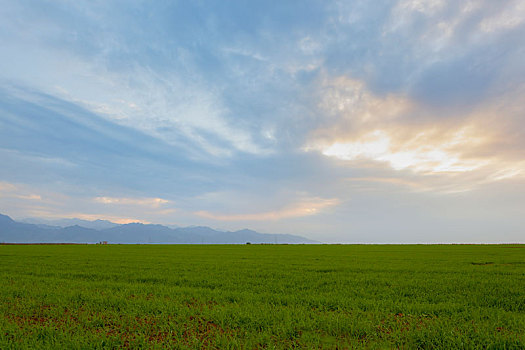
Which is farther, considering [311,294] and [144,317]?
[311,294]

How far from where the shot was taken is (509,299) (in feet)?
31.9

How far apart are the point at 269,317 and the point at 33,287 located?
435 inches

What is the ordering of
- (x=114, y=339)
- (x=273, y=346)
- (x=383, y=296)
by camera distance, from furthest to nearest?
(x=383, y=296) → (x=114, y=339) → (x=273, y=346)

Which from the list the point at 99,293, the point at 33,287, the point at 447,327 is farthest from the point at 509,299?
the point at 33,287

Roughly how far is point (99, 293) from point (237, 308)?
19.1 feet

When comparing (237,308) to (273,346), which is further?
(237,308)

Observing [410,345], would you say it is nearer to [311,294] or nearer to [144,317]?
[311,294]

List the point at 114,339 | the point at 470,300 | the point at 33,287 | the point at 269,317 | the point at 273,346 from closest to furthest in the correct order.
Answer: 1. the point at 273,346
2. the point at 114,339
3. the point at 269,317
4. the point at 470,300
5. the point at 33,287

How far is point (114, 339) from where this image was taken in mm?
6223

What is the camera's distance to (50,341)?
6289 mm

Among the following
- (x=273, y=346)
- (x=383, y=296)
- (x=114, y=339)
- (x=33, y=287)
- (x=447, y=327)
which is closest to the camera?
(x=273, y=346)

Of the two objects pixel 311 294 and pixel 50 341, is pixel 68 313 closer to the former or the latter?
pixel 50 341

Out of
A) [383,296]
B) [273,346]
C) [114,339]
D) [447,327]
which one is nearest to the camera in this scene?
[273,346]

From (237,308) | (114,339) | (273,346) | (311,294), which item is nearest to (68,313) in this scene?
(114,339)
